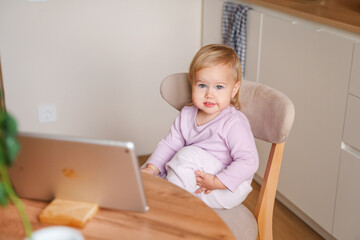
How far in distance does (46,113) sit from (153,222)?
1878 millimetres

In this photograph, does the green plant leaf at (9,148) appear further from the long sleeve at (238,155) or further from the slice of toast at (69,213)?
the long sleeve at (238,155)

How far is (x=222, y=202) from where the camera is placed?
4.90 feet

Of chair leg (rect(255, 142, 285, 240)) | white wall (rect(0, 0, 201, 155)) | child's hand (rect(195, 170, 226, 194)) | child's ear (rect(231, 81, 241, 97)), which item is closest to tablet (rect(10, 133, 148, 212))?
child's hand (rect(195, 170, 226, 194))

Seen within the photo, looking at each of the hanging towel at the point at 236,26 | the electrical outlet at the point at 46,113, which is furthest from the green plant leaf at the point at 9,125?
the electrical outlet at the point at 46,113

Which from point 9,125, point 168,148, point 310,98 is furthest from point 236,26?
point 9,125

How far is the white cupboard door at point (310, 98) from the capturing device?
2014 mm

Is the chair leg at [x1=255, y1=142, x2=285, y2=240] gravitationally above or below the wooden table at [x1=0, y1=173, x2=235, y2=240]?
below

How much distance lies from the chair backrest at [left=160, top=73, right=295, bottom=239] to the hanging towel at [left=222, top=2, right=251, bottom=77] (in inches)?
40.5

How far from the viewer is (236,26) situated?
2604 millimetres

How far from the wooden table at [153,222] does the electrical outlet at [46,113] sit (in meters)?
1.70

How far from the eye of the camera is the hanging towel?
8.35 feet

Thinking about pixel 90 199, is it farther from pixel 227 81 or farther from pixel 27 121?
pixel 27 121

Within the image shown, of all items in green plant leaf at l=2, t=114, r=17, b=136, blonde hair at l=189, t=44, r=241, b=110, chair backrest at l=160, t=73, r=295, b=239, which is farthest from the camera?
blonde hair at l=189, t=44, r=241, b=110

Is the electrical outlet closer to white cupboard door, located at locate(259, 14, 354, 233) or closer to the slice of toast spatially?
white cupboard door, located at locate(259, 14, 354, 233)
